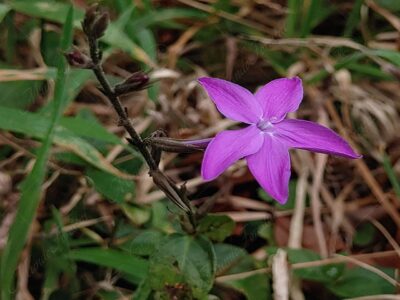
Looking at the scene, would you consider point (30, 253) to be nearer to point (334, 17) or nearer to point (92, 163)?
point (92, 163)

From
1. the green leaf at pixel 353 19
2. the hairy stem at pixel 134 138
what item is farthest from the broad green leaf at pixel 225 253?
the green leaf at pixel 353 19

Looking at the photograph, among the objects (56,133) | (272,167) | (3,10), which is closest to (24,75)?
(3,10)

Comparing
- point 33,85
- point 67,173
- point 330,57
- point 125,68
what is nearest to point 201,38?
point 125,68

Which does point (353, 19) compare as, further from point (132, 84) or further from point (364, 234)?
point (132, 84)

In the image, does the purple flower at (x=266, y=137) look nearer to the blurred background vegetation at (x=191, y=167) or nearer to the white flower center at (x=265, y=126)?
the white flower center at (x=265, y=126)

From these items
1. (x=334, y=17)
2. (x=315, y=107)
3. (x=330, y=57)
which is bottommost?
(x=315, y=107)

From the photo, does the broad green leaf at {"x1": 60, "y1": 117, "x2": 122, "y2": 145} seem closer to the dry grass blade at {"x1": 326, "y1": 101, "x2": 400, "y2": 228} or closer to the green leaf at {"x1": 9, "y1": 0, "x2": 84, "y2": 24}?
the green leaf at {"x1": 9, "y1": 0, "x2": 84, "y2": 24}
